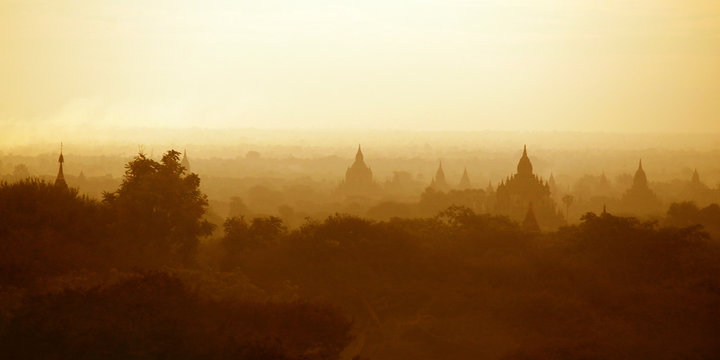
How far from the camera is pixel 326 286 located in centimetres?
2795

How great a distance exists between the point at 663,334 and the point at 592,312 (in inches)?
74.1

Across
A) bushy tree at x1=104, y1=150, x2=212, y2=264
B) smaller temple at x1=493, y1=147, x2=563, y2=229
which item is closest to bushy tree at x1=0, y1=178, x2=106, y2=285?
bushy tree at x1=104, y1=150, x2=212, y2=264

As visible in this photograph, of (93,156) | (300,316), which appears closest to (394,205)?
(300,316)

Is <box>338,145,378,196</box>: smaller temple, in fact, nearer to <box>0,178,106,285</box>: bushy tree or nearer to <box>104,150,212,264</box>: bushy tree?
<box>104,150,212,264</box>: bushy tree

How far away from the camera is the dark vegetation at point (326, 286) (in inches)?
688

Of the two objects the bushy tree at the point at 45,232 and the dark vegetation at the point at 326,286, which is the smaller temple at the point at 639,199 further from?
the bushy tree at the point at 45,232

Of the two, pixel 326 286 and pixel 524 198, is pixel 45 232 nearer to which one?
pixel 326 286

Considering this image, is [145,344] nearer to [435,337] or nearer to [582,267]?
[435,337]

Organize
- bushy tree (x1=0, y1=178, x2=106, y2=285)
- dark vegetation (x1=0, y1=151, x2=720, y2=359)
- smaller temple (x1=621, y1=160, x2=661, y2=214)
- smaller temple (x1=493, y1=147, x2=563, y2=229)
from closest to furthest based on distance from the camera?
dark vegetation (x1=0, y1=151, x2=720, y2=359), bushy tree (x1=0, y1=178, x2=106, y2=285), smaller temple (x1=493, y1=147, x2=563, y2=229), smaller temple (x1=621, y1=160, x2=661, y2=214)

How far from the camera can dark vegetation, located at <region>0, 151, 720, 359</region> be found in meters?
17.5

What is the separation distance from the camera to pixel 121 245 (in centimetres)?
2745

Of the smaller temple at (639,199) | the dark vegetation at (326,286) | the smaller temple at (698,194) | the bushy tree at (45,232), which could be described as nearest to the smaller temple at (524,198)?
the dark vegetation at (326,286)

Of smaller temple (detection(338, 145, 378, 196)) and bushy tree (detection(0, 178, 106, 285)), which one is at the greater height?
bushy tree (detection(0, 178, 106, 285))

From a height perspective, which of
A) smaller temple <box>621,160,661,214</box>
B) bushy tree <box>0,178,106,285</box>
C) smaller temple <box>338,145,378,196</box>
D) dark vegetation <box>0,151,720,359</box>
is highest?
bushy tree <box>0,178,106,285</box>
